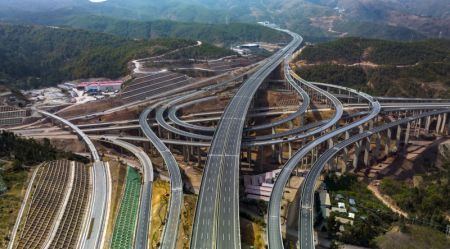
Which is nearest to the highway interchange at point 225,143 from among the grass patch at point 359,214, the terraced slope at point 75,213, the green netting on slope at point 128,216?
the terraced slope at point 75,213

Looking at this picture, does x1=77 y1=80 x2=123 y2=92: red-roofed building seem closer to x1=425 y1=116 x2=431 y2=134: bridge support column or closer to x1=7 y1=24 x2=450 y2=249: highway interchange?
x1=7 y1=24 x2=450 y2=249: highway interchange

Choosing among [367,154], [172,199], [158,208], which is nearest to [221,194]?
[172,199]

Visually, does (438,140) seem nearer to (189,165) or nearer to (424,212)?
(424,212)

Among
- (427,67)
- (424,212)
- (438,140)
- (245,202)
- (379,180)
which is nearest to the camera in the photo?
(424,212)

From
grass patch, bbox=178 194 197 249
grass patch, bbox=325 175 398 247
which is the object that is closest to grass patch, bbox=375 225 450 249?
grass patch, bbox=325 175 398 247

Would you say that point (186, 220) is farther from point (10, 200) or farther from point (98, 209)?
point (10, 200)

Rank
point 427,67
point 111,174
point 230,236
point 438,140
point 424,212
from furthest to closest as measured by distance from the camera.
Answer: point 427,67, point 438,140, point 111,174, point 424,212, point 230,236

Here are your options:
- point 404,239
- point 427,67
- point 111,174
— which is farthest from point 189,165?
point 427,67
